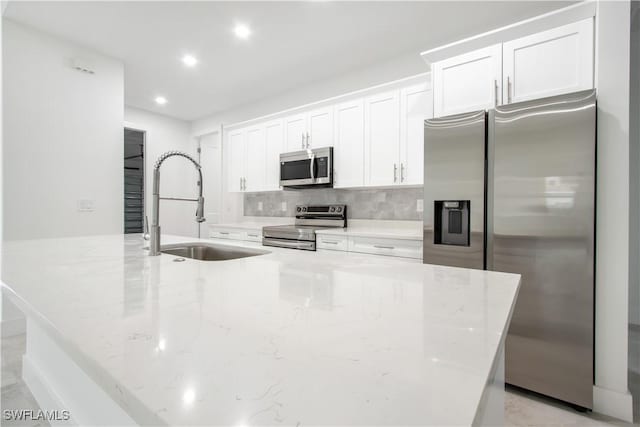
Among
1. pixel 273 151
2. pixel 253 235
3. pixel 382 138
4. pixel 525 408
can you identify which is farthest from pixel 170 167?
pixel 525 408

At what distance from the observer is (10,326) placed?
8.95 feet

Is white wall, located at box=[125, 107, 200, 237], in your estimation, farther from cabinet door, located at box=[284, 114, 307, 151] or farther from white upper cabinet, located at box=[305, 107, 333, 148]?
white upper cabinet, located at box=[305, 107, 333, 148]

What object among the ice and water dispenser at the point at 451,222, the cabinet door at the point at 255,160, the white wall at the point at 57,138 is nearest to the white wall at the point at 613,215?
the ice and water dispenser at the point at 451,222

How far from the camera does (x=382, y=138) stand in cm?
296

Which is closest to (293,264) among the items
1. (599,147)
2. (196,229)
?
(599,147)

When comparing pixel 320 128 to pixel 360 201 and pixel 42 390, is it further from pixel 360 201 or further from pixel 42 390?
pixel 42 390

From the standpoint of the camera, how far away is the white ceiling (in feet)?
8.02

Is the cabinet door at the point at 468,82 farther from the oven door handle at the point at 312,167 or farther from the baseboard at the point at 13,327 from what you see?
the baseboard at the point at 13,327

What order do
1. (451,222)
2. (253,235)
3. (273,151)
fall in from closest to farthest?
(451,222) < (253,235) < (273,151)

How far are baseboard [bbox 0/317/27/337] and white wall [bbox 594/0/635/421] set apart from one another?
428 centimetres

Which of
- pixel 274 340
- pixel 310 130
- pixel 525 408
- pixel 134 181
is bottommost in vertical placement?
pixel 525 408

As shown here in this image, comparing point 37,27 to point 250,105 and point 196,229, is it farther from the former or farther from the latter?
point 196,229

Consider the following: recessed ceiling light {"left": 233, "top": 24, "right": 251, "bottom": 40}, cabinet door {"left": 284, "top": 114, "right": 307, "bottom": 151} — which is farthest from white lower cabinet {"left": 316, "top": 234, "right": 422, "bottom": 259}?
recessed ceiling light {"left": 233, "top": 24, "right": 251, "bottom": 40}

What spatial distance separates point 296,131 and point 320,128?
346 mm
